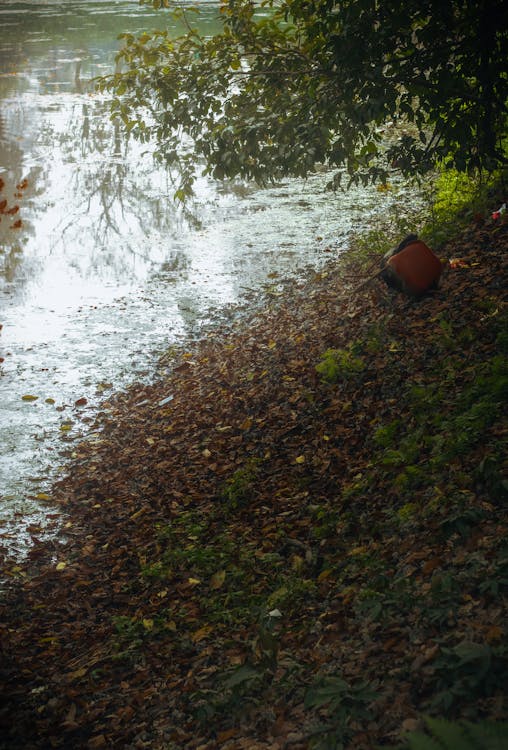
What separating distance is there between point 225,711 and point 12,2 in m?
45.4

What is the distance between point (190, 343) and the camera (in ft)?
33.6


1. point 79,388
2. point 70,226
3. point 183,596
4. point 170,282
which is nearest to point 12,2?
point 70,226

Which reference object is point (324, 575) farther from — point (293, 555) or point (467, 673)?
point (467, 673)

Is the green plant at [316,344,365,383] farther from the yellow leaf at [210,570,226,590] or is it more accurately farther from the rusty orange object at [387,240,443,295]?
the yellow leaf at [210,570,226,590]

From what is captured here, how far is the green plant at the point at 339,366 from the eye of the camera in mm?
7273

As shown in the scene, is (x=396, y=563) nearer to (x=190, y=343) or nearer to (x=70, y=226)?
(x=190, y=343)

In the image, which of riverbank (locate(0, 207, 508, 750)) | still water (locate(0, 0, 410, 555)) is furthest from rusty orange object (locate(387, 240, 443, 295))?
still water (locate(0, 0, 410, 555))

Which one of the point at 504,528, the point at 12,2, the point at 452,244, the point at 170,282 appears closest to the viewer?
the point at 504,528

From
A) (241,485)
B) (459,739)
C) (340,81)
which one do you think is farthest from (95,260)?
(459,739)

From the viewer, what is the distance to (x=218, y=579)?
522cm

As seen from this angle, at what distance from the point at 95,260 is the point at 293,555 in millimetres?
9609

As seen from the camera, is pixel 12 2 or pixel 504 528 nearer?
pixel 504 528

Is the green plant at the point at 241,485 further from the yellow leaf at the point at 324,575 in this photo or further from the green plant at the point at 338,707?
the green plant at the point at 338,707

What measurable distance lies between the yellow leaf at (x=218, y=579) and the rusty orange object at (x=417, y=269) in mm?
4121
